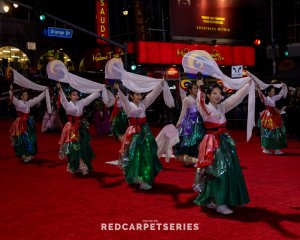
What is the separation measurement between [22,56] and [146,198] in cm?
2787

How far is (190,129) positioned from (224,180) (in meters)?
3.72

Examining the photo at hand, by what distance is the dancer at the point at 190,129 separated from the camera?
8656 mm

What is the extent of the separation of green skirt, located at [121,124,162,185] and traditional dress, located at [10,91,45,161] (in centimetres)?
381

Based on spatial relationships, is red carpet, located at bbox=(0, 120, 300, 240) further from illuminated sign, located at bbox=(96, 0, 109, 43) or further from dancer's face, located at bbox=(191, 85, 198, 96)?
illuminated sign, located at bbox=(96, 0, 109, 43)

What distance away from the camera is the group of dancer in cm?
520

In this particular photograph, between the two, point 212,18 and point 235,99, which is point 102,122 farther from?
point 212,18

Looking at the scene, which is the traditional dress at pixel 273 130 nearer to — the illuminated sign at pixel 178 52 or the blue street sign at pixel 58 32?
the blue street sign at pixel 58 32

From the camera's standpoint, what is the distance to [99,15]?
2461 cm

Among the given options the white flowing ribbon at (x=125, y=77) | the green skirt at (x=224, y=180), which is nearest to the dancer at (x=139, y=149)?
the white flowing ribbon at (x=125, y=77)

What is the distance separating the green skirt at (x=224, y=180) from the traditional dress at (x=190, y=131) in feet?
10.9

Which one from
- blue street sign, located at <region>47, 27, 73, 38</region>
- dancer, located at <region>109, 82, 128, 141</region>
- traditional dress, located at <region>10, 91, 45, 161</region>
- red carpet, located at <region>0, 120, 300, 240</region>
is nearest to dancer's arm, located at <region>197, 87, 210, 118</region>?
red carpet, located at <region>0, 120, 300, 240</region>

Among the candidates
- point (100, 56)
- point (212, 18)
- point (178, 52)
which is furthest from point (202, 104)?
point (212, 18)

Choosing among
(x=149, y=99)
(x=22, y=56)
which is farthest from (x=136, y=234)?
(x=22, y=56)

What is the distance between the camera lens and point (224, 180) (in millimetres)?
5102
